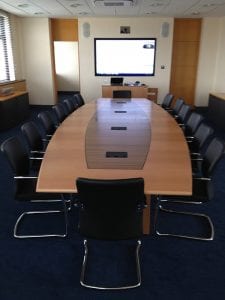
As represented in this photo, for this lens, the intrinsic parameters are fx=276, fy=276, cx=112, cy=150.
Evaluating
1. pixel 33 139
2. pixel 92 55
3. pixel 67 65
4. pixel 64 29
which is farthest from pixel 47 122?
pixel 67 65

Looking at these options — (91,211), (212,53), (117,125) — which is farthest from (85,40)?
(91,211)

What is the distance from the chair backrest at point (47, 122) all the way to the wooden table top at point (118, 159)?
232mm

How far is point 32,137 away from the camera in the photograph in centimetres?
324

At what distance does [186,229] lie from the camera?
2.78 m

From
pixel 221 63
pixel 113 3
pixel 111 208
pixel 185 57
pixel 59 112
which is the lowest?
pixel 111 208

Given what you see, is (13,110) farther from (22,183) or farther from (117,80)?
(22,183)

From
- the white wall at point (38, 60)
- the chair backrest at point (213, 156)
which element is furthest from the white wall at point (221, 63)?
the chair backrest at point (213, 156)

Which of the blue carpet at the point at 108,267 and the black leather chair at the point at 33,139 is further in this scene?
the black leather chair at the point at 33,139

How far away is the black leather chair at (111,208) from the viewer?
1702 millimetres

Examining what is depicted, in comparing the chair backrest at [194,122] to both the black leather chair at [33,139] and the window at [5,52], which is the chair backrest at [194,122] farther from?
the window at [5,52]

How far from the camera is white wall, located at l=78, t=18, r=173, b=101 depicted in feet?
27.6

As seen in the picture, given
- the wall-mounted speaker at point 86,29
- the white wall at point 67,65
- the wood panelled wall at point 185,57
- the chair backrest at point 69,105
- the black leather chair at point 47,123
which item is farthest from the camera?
the white wall at point 67,65

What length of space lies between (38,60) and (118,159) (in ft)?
24.2

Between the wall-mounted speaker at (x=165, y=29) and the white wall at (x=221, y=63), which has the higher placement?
the wall-mounted speaker at (x=165, y=29)
